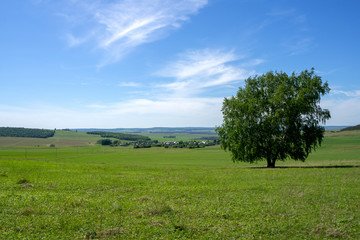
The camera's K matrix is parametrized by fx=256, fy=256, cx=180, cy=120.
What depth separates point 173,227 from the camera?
941 cm

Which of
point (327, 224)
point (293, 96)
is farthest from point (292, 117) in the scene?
point (327, 224)

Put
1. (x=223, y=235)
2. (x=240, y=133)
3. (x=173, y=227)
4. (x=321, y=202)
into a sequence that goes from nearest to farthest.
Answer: (x=223, y=235) < (x=173, y=227) < (x=321, y=202) < (x=240, y=133)

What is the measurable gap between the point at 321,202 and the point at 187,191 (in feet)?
24.6

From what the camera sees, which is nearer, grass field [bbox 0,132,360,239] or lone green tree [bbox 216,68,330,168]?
grass field [bbox 0,132,360,239]

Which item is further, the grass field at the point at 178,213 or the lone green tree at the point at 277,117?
the lone green tree at the point at 277,117

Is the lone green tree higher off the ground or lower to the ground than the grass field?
higher

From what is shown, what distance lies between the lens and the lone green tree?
3784 centimetres

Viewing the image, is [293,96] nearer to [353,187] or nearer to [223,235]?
[353,187]

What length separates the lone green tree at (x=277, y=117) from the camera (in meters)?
37.8

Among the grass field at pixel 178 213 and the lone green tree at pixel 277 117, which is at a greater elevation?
the lone green tree at pixel 277 117

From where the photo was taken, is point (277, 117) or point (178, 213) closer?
point (178, 213)

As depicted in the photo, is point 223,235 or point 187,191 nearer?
point 223,235

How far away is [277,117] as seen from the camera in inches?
1483

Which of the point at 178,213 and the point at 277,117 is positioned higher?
the point at 277,117
